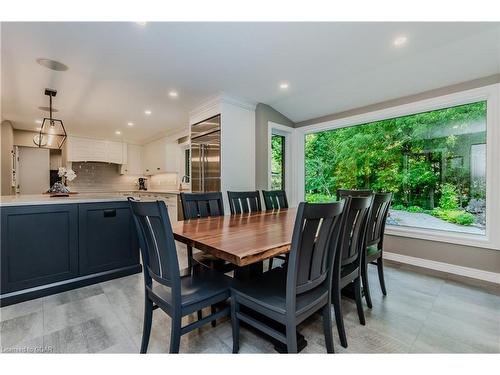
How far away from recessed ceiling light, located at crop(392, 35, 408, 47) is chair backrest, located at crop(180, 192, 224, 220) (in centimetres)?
236

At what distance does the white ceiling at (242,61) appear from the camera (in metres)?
2.07

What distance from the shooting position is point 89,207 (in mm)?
2514

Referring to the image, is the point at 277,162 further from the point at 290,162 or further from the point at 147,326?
the point at 147,326

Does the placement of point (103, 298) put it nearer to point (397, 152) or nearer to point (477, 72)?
point (397, 152)

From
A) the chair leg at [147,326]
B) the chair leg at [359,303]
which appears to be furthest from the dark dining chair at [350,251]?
the chair leg at [147,326]

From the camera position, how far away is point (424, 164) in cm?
315

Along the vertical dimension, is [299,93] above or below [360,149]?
above

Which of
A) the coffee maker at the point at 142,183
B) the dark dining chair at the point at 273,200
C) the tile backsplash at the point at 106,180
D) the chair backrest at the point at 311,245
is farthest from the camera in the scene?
the coffee maker at the point at 142,183

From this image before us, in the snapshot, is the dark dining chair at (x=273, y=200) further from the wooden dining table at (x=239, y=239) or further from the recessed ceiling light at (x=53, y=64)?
the recessed ceiling light at (x=53, y=64)

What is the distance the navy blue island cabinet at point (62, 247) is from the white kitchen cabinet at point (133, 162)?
4.72 m

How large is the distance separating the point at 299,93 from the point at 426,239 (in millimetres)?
2680

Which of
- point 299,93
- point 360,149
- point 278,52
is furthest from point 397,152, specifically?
point 278,52

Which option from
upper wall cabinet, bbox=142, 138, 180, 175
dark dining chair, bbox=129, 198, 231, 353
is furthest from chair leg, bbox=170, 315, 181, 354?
upper wall cabinet, bbox=142, 138, 180, 175
